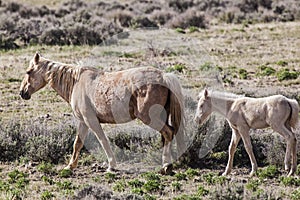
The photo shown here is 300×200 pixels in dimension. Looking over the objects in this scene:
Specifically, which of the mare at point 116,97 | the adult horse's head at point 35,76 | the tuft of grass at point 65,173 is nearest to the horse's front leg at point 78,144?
the mare at point 116,97

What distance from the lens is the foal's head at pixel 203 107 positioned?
8969 millimetres

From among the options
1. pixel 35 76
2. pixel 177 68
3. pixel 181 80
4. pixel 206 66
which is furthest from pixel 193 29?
pixel 35 76

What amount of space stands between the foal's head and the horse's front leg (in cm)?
186

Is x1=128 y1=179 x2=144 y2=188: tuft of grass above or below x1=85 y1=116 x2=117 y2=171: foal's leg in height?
below

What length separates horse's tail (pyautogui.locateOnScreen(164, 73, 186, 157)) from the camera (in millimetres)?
8789

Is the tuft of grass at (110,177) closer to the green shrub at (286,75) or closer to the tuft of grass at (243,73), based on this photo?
the green shrub at (286,75)

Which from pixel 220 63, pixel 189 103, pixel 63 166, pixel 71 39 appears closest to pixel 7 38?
pixel 71 39

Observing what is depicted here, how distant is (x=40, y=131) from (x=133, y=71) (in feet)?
8.15

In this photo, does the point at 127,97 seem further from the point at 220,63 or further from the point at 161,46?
the point at 161,46

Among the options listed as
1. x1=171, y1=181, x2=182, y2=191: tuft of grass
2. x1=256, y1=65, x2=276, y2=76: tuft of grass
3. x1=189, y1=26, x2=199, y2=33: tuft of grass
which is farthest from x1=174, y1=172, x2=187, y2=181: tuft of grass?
x1=189, y1=26, x2=199, y2=33: tuft of grass

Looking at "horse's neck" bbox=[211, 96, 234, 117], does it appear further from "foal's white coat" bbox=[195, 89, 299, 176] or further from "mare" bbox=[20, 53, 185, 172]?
"mare" bbox=[20, 53, 185, 172]

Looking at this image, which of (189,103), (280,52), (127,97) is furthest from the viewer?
(280,52)

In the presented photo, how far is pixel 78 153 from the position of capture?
30.9 feet

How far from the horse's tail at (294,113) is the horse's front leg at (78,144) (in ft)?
10.7
